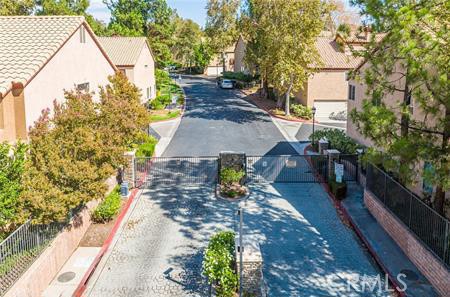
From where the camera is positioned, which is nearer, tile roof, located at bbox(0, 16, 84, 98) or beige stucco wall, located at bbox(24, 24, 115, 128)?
tile roof, located at bbox(0, 16, 84, 98)

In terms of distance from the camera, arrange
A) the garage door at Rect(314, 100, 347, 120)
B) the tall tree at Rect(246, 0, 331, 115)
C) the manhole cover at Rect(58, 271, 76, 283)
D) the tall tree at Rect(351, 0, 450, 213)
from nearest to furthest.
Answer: the tall tree at Rect(351, 0, 450, 213)
the manhole cover at Rect(58, 271, 76, 283)
the tall tree at Rect(246, 0, 331, 115)
the garage door at Rect(314, 100, 347, 120)

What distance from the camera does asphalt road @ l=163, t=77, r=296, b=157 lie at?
30281mm

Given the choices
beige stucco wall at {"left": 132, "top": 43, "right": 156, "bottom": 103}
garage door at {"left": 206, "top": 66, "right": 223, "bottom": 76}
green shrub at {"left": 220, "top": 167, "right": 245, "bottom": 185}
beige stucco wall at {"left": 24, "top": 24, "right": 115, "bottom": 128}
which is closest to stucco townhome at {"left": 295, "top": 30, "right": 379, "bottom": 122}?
beige stucco wall at {"left": 132, "top": 43, "right": 156, "bottom": 103}

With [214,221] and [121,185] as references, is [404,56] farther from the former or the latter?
[121,185]

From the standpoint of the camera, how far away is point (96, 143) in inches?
609

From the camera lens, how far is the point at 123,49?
44.6 metres

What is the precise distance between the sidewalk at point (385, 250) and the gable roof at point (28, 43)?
13838 millimetres

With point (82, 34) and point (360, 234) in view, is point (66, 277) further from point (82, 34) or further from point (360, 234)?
point (82, 34)

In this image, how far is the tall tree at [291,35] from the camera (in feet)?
119

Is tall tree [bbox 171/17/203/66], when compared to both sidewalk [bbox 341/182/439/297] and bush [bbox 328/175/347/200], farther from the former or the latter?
sidewalk [bbox 341/182/439/297]

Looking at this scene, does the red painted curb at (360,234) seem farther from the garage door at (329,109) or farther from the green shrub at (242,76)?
the green shrub at (242,76)

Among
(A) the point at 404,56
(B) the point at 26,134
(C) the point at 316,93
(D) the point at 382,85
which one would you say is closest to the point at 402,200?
(D) the point at 382,85

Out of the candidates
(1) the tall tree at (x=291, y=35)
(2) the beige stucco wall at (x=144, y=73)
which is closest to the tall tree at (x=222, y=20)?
(2) the beige stucco wall at (x=144, y=73)

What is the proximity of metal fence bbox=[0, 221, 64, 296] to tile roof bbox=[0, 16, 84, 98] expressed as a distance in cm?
493
